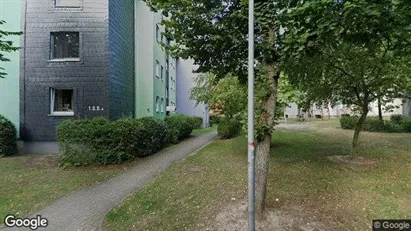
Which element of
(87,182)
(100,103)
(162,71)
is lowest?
(87,182)

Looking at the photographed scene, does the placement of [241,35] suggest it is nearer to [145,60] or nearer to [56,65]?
[56,65]

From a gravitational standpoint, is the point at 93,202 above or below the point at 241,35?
below

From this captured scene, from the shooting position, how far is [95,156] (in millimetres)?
10328

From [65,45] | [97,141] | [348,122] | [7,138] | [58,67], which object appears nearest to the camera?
[97,141]

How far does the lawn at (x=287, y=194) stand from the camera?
5.29 m

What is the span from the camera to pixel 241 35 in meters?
5.31

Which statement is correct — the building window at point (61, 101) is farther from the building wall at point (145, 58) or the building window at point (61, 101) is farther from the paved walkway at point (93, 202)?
the paved walkway at point (93, 202)

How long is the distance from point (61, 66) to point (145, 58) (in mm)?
6842

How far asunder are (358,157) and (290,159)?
7.90ft

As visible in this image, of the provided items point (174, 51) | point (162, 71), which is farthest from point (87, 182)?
point (162, 71)

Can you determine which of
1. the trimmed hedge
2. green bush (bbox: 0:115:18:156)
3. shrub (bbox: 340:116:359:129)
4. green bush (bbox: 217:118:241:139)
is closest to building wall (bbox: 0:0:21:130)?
green bush (bbox: 0:115:18:156)

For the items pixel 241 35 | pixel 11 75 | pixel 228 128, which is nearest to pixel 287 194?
pixel 241 35

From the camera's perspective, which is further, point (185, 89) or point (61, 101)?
point (185, 89)

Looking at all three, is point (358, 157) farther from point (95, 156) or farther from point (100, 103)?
point (100, 103)
